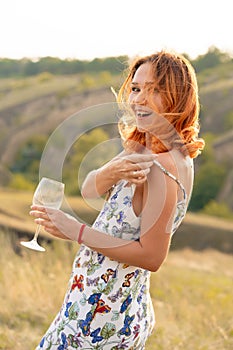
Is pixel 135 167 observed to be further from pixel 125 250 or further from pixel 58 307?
pixel 58 307

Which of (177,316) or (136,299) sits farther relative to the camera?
(177,316)

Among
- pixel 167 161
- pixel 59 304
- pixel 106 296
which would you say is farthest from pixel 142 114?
pixel 59 304

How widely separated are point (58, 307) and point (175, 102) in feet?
12.2

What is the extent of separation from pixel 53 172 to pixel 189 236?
1948cm

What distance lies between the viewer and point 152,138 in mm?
2664

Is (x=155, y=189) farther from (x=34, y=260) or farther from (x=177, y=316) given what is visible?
(x=34, y=260)

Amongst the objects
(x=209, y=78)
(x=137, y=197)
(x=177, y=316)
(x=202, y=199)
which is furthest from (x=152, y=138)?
(x=209, y=78)

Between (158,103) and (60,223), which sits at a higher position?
(158,103)

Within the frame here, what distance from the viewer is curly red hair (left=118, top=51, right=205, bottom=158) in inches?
102

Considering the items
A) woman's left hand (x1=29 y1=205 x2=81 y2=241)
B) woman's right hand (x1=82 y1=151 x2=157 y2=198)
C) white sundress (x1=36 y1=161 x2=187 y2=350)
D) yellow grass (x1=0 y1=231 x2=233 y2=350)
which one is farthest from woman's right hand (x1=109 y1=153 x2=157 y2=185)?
yellow grass (x1=0 y1=231 x2=233 y2=350)

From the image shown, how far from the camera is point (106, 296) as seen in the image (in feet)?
8.82

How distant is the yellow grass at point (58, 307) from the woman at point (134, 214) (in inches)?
91.6

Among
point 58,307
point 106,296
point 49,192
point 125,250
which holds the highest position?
point 49,192

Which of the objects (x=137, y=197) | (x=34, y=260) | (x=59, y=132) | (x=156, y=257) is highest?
(x=59, y=132)
